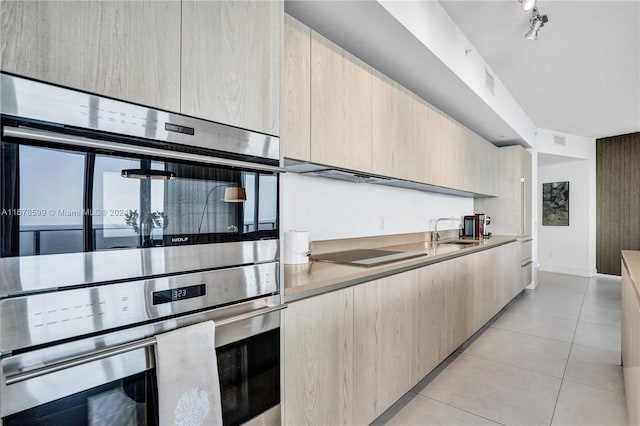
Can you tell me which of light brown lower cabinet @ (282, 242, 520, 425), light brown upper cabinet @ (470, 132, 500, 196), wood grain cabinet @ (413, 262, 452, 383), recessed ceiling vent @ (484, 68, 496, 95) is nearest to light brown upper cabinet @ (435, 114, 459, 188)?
recessed ceiling vent @ (484, 68, 496, 95)

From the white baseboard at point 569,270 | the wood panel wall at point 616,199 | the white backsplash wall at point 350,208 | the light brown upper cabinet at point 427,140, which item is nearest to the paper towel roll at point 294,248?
the white backsplash wall at point 350,208

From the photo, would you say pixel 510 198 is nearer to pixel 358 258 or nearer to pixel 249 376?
pixel 358 258

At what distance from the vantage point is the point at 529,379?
8.16 ft

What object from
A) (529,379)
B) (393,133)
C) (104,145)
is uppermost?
(393,133)

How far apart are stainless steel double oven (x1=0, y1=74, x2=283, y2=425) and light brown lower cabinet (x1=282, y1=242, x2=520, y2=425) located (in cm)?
17

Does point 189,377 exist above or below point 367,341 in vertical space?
above

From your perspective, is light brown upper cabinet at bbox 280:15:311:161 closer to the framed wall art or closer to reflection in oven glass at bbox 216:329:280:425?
reflection in oven glass at bbox 216:329:280:425

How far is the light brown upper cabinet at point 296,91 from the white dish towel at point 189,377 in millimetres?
951

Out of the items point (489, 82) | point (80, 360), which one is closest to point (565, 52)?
point (489, 82)

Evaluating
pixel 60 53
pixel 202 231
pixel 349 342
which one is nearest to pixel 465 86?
pixel 349 342

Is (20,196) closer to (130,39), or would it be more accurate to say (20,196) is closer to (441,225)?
(130,39)

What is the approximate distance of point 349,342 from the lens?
63.9 inches

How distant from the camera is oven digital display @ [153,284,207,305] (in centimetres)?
98

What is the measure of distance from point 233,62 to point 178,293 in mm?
820
